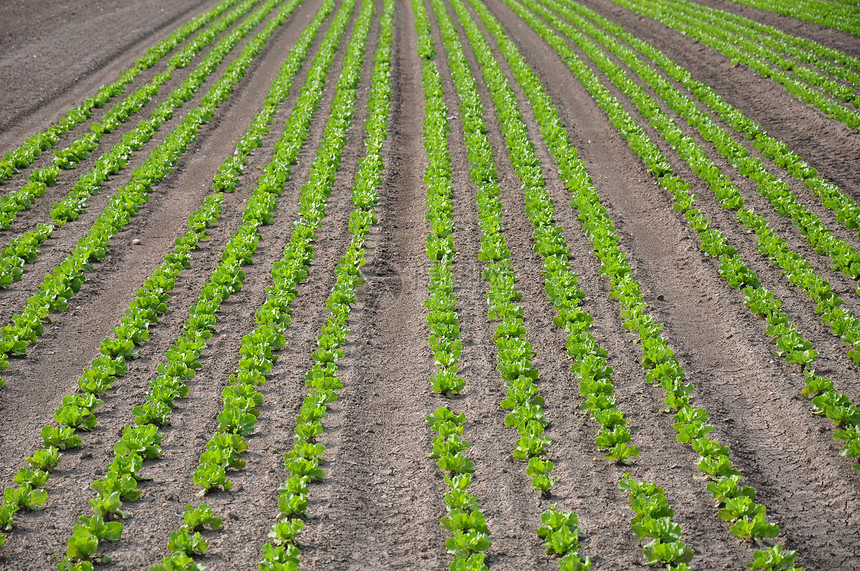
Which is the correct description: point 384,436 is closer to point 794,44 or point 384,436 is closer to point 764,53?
point 764,53

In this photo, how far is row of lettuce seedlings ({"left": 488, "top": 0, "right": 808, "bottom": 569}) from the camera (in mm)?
5672

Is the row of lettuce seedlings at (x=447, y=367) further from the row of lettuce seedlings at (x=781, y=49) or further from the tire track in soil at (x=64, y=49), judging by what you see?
the row of lettuce seedlings at (x=781, y=49)

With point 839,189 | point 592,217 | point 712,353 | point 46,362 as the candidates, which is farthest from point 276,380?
point 839,189

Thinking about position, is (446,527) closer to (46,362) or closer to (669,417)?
(669,417)

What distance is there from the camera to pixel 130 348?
809 centimetres

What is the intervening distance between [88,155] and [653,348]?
1200 cm

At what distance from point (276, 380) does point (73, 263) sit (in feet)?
13.4

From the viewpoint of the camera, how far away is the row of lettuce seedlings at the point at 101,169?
1003 cm

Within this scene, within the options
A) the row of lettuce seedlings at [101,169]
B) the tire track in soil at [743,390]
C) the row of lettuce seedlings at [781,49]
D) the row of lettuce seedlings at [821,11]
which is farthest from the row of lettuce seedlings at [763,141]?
the row of lettuce seedlings at [101,169]

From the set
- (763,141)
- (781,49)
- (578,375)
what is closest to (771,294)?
(578,375)

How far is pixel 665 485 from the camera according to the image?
20.6 ft

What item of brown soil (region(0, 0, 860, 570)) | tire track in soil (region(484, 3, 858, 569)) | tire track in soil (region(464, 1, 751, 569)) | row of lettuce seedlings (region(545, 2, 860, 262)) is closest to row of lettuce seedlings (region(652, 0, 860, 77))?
row of lettuce seedlings (region(545, 2, 860, 262))

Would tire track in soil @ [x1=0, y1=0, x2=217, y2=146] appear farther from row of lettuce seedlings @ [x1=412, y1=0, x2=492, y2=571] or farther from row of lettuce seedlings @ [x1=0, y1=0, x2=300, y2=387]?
row of lettuce seedlings @ [x1=412, y1=0, x2=492, y2=571]

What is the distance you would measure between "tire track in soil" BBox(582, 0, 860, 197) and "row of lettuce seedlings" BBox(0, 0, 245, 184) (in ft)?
51.4
